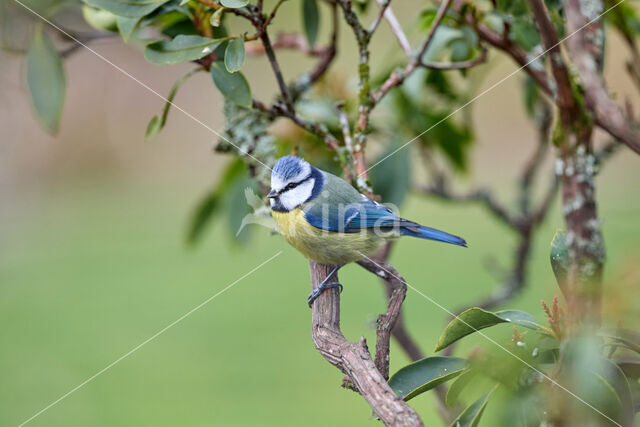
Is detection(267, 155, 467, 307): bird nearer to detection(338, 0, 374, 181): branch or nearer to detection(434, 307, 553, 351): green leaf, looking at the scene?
detection(338, 0, 374, 181): branch

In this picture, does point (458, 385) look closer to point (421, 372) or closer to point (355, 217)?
point (421, 372)

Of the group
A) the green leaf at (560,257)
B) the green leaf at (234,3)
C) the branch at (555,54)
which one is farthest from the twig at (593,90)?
the green leaf at (234,3)

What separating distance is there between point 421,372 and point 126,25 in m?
0.48

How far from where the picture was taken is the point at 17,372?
6.29ft

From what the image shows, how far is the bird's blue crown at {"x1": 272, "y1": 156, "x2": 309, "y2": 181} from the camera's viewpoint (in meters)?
0.82

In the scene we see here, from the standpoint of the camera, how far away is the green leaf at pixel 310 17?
88cm

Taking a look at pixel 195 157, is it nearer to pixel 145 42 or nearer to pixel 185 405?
pixel 185 405

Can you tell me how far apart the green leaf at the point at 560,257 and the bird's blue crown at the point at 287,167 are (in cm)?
34

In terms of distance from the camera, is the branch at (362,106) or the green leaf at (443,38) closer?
the branch at (362,106)

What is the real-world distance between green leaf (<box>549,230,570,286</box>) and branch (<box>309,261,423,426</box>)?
7.2 inches

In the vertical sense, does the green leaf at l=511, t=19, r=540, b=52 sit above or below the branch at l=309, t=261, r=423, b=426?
above

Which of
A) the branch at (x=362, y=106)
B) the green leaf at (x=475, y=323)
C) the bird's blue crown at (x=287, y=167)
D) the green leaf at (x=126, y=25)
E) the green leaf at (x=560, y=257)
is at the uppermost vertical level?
the green leaf at (x=126, y=25)

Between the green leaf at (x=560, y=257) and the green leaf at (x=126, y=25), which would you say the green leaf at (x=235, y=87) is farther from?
the green leaf at (x=560, y=257)

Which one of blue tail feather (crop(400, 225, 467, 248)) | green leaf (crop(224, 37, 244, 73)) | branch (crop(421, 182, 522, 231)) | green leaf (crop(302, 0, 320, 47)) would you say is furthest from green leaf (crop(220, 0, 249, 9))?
branch (crop(421, 182, 522, 231))
